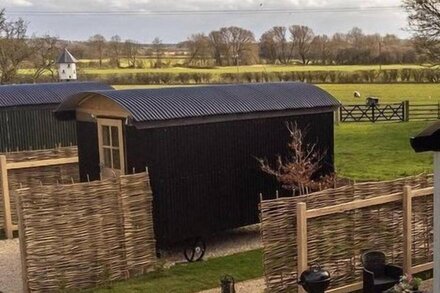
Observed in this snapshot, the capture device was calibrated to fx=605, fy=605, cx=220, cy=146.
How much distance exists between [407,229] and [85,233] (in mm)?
4953

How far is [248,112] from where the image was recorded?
11.8m

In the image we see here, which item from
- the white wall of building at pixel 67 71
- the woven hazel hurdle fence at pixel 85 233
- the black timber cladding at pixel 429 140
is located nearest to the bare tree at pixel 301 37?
the white wall of building at pixel 67 71

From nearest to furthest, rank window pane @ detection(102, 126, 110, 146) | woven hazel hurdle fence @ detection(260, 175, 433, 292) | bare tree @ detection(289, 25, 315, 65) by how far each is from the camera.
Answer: woven hazel hurdle fence @ detection(260, 175, 433, 292) < window pane @ detection(102, 126, 110, 146) < bare tree @ detection(289, 25, 315, 65)

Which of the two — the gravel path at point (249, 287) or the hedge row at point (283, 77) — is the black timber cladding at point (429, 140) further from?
the hedge row at point (283, 77)

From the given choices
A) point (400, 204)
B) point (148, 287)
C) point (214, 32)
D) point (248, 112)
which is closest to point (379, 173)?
point (248, 112)

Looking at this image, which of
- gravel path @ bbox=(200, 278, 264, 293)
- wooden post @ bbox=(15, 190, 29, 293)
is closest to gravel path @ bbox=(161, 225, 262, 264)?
gravel path @ bbox=(200, 278, 264, 293)

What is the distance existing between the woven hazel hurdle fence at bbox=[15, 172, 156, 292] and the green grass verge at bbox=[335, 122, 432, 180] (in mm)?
8882

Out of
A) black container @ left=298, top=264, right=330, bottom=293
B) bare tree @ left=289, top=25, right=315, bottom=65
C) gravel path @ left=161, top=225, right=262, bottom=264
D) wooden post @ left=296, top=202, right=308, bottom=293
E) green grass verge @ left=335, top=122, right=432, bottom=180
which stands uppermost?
bare tree @ left=289, top=25, right=315, bottom=65

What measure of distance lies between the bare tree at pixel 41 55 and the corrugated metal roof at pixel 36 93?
2395 centimetres

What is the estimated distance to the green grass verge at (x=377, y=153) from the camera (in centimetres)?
1809

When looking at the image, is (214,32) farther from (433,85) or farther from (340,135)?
(340,135)

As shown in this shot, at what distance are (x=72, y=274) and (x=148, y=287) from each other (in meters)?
1.21

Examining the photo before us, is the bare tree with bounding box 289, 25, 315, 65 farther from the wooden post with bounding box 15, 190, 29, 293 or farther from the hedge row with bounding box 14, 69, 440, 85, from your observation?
the wooden post with bounding box 15, 190, 29, 293

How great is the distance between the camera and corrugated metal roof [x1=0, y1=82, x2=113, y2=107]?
15898 millimetres
